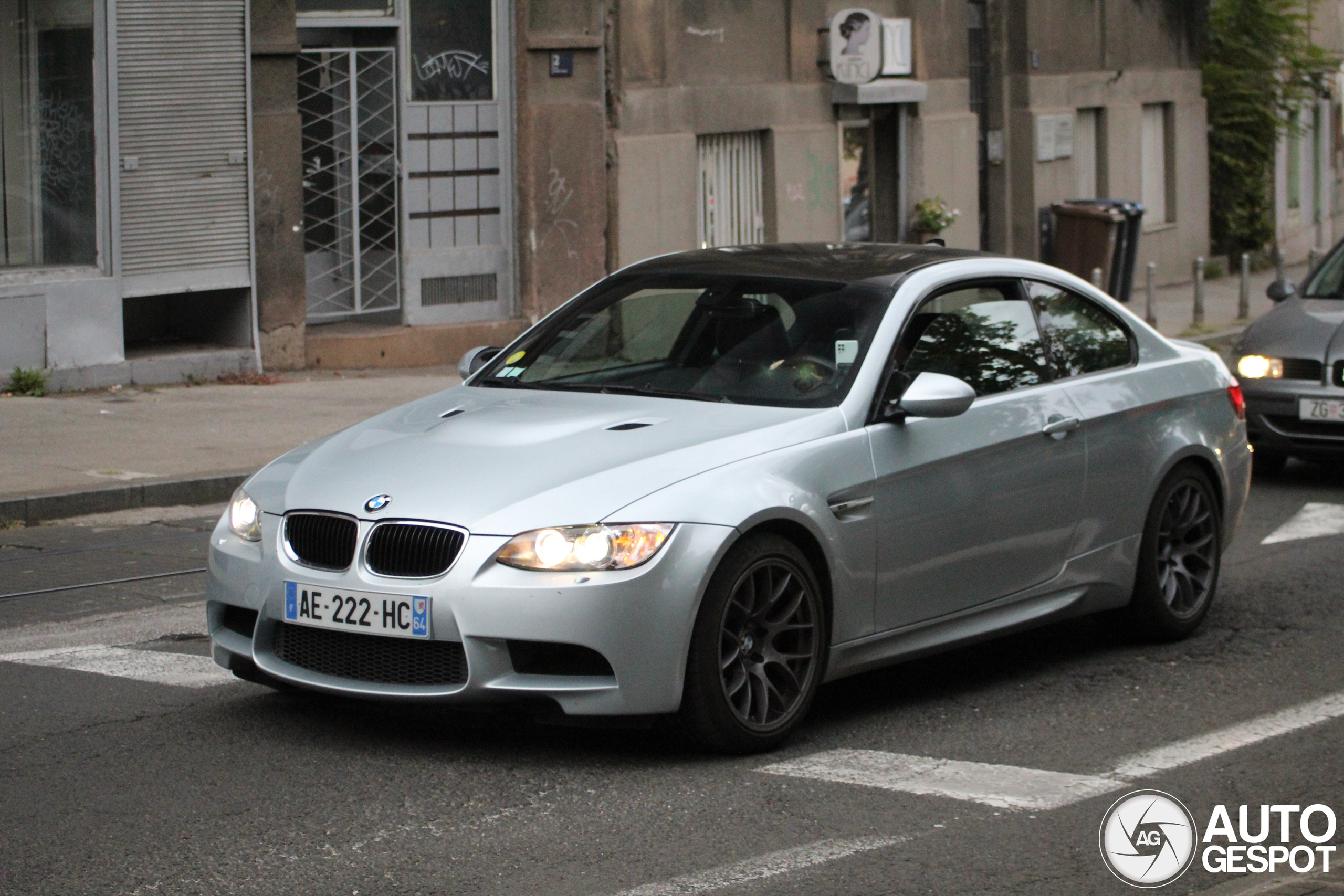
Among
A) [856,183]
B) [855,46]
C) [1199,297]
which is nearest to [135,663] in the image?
[855,46]

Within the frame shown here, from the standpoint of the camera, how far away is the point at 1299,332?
466 inches

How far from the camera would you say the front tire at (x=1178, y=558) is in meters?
7.40

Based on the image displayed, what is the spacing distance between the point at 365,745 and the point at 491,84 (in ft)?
43.0

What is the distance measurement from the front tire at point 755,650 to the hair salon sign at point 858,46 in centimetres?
1646

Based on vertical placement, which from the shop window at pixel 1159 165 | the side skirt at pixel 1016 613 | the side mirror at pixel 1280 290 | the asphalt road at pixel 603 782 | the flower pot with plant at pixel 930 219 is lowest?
the asphalt road at pixel 603 782

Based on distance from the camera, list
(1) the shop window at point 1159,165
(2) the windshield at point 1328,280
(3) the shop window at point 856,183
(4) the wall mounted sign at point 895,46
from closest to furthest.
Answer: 1. (2) the windshield at point 1328,280
2. (4) the wall mounted sign at point 895,46
3. (3) the shop window at point 856,183
4. (1) the shop window at point 1159,165

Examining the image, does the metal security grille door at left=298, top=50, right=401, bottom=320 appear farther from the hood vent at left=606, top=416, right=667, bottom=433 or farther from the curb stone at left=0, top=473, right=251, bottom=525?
Result: the hood vent at left=606, top=416, right=667, bottom=433

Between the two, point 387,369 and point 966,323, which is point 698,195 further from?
point 966,323

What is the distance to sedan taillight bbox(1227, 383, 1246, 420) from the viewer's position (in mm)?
7930

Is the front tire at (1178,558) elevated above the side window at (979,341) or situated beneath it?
situated beneath

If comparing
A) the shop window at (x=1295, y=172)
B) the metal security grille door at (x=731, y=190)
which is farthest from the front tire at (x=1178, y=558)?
the shop window at (x=1295, y=172)

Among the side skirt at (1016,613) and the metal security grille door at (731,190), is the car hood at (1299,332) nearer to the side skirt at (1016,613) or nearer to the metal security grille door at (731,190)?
the side skirt at (1016,613)

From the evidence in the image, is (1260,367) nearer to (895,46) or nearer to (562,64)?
A: (562,64)

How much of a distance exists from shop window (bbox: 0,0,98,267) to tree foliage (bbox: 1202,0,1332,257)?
2022cm
